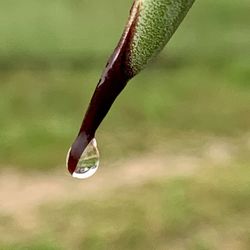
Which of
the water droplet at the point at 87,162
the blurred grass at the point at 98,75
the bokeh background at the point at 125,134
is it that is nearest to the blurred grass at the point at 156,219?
the bokeh background at the point at 125,134

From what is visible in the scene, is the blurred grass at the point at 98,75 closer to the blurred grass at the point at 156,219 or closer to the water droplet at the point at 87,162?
the blurred grass at the point at 156,219

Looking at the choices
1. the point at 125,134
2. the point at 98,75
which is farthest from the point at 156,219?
the point at 98,75

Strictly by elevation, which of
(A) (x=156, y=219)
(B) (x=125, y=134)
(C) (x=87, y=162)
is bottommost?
(B) (x=125, y=134)

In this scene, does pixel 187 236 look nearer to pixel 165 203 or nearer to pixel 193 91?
pixel 165 203

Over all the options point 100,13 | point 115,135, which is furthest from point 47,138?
point 100,13

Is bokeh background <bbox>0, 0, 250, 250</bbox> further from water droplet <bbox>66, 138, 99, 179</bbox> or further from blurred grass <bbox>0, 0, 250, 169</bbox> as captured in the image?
water droplet <bbox>66, 138, 99, 179</bbox>

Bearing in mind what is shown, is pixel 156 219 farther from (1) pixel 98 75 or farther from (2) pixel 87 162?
(2) pixel 87 162

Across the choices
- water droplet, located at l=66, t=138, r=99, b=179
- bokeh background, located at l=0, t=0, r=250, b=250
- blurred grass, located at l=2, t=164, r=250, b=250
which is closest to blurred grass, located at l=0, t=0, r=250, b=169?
bokeh background, located at l=0, t=0, r=250, b=250

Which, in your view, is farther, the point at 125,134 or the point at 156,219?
the point at 125,134
